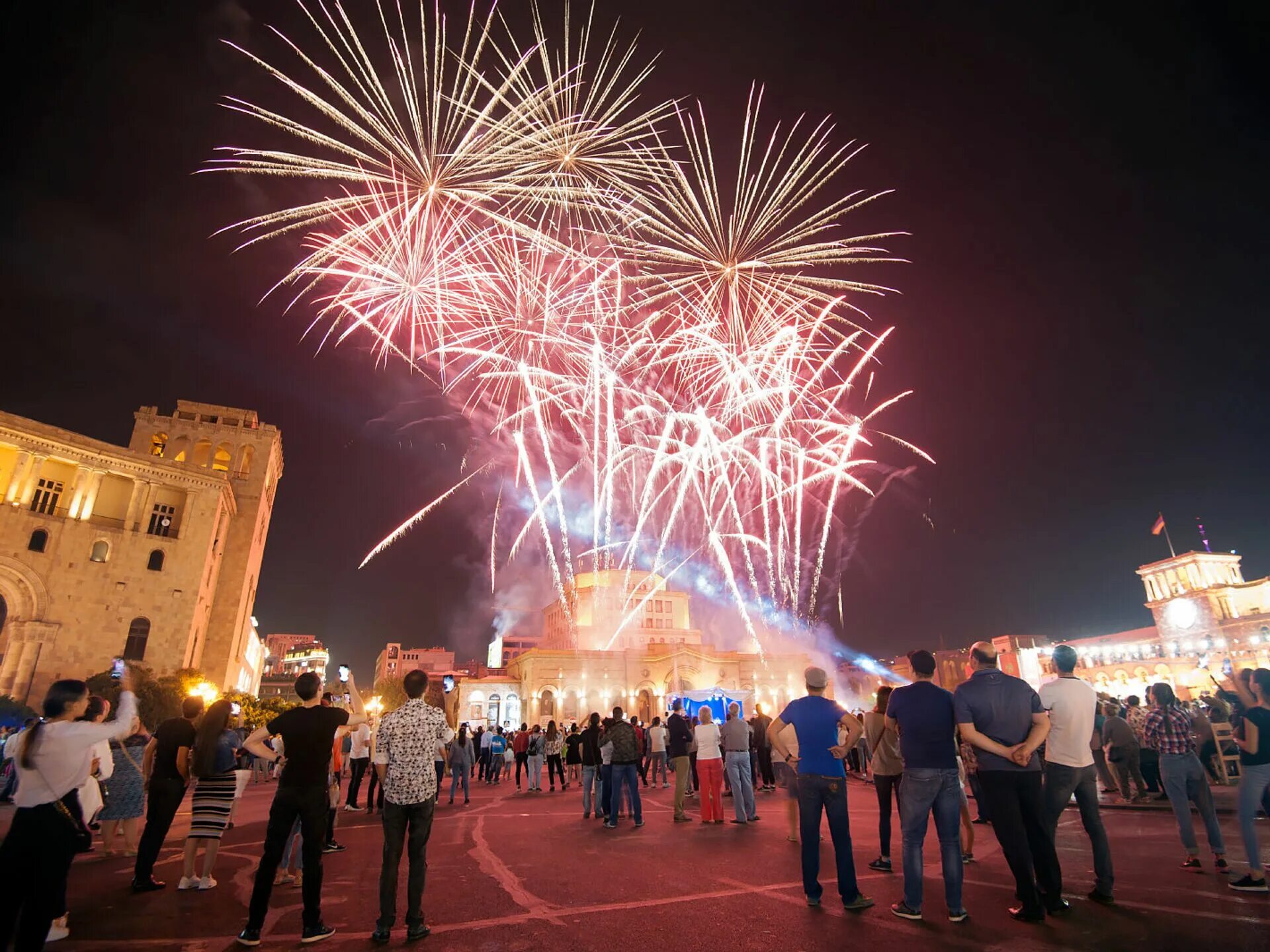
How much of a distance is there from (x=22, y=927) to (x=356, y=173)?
15346 mm

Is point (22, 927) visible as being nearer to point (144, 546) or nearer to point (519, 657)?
point (144, 546)

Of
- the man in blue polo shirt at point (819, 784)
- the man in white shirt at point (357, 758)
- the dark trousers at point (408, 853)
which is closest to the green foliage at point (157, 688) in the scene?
the man in white shirt at point (357, 758)

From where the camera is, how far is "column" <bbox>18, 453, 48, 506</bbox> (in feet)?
103

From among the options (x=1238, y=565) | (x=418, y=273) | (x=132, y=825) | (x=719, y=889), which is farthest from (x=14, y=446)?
(x=1238, y=565)

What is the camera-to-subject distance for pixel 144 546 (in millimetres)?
35281

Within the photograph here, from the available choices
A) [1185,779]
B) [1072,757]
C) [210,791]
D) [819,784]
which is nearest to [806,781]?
[819,784]

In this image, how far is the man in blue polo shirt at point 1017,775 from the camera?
4.89 metres

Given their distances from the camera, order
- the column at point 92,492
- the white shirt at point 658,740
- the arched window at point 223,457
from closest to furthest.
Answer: the white shirt at point 658,740
the column at point 92,492
the arched window at point 223,457

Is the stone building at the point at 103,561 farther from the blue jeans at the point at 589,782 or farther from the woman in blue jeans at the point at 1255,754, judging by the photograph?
the woman in blue jeans at the point at 1255,754

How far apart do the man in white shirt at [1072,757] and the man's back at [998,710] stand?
1.13 ft

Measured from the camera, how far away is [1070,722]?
217 inches

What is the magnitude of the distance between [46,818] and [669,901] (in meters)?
4.45

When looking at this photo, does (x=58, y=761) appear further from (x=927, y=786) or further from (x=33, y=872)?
(x=927, y=786)

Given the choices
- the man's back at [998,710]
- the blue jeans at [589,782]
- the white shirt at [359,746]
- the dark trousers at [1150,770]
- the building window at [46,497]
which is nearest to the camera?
the man's back at [998,710]
